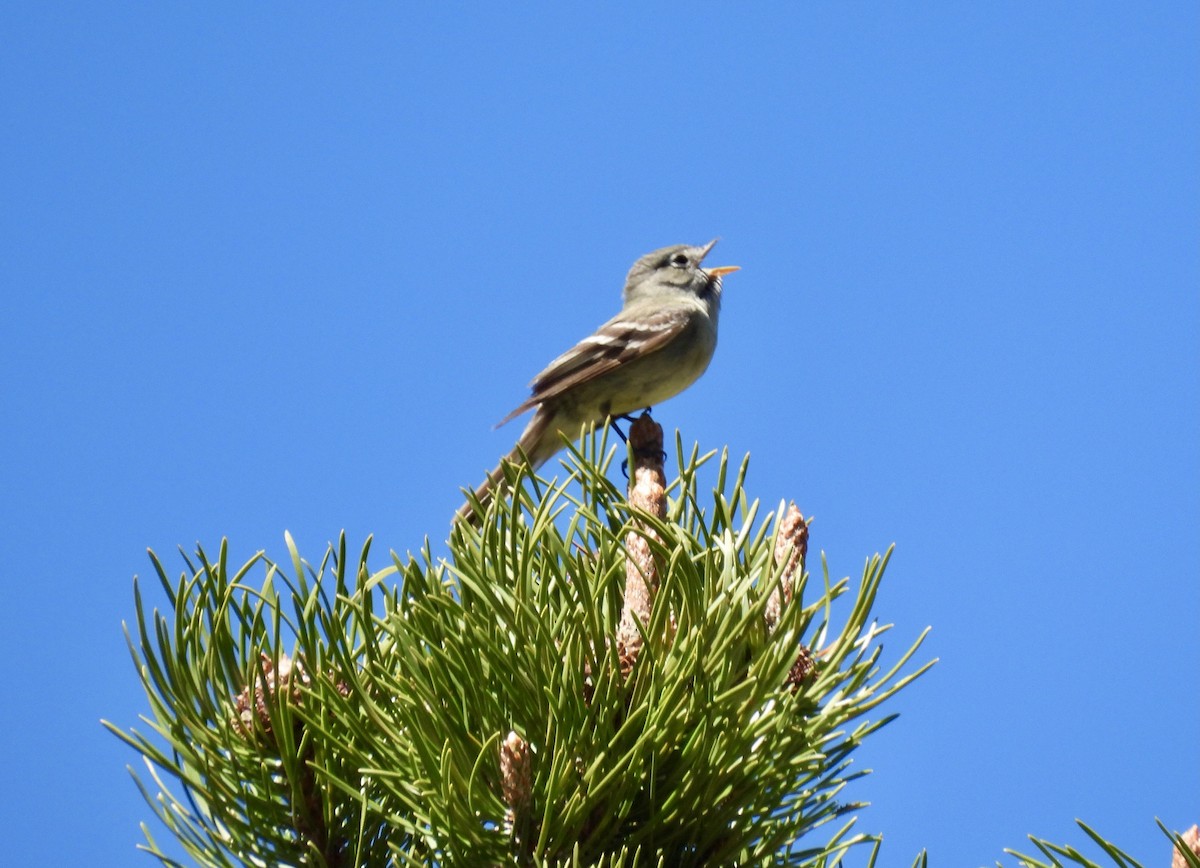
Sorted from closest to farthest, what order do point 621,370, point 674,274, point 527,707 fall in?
point 527,707 → point 621,370 → point 674,274

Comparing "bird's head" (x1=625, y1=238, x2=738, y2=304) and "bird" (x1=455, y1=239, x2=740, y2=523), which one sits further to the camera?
"bird's head" (x1=625, y1=238, x2=738, y2=304)

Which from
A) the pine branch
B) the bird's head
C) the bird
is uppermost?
the bird's head

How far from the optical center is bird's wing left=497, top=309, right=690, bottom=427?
8328 mm

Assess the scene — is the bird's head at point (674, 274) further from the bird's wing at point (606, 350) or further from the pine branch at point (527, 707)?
the pine branch at point (527, 707)

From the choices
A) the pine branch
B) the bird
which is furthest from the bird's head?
the pine branch

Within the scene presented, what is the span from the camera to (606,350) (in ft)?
28.2

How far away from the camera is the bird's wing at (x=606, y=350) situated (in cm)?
833

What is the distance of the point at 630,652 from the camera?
6.10 ft

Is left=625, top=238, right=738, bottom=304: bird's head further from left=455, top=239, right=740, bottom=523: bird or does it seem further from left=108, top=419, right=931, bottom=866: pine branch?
left=108, top=419, right=931, bottom=866: pine branch

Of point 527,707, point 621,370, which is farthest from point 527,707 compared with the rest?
point 621,370

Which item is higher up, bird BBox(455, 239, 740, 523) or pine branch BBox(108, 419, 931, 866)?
bird BBox(455, 239, 740, 523)

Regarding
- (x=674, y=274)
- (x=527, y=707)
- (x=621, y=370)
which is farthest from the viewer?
(x=674, y=274)

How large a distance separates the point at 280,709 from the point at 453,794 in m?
0.36

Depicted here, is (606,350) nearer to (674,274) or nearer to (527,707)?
(674,274)
